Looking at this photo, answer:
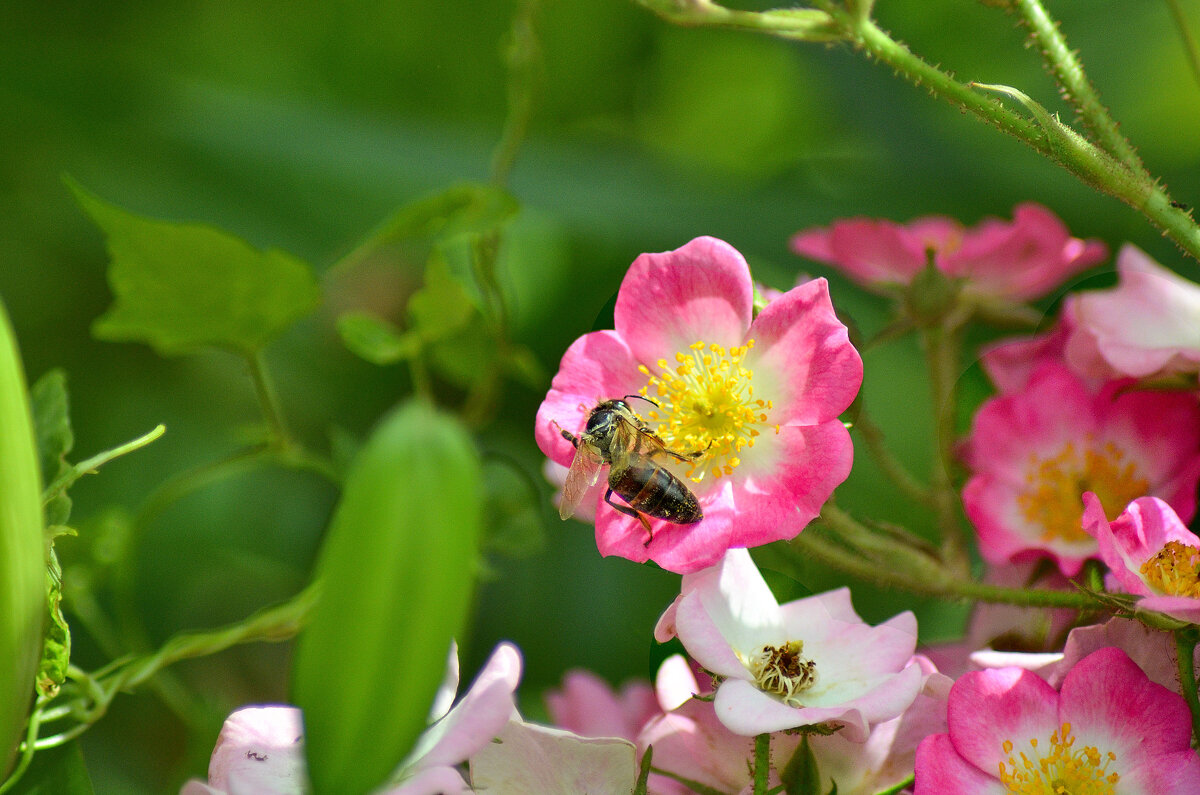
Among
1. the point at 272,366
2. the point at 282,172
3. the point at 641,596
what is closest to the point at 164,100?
the point at 282,172

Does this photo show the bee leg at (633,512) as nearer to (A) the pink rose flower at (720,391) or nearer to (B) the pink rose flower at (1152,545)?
(A) the pink rose flower at (720,391)

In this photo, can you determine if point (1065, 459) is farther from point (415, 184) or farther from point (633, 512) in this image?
point (415, 184)

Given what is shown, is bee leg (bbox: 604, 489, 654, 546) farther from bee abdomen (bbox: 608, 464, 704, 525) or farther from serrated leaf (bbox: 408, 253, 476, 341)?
serrated leaf (bbox: 408, 253, 476, 341)

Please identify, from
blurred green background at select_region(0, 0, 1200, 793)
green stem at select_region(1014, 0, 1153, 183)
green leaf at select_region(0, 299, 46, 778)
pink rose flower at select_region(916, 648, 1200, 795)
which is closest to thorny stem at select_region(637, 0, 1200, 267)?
green stem at select_region(1014, 0, 1153, 183)

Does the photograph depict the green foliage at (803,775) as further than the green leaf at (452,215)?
No

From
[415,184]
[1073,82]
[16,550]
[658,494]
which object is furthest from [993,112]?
[415,184]

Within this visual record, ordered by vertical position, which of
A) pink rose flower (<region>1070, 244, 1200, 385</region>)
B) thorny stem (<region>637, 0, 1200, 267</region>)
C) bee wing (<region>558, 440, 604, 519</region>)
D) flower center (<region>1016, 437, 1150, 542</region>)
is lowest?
flower center (<region>1016, 437, 1150, 542</region>)

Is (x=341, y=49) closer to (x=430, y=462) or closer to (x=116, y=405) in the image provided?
(x=116, y=405)

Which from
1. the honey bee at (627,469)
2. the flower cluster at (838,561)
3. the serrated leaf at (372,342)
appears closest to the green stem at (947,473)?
the flower cluster at (838,561)
